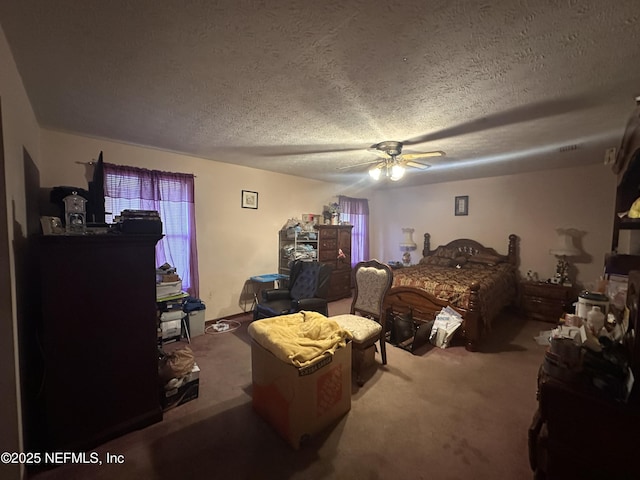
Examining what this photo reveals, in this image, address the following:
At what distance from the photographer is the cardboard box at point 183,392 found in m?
2.10

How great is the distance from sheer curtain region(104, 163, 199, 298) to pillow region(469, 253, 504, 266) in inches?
192

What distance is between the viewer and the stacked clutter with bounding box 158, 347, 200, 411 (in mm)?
2111

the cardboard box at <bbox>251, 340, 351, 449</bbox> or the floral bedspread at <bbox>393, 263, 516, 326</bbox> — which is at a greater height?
the floral bedspread at <bbox>393, 263, 516, 326</bbox>

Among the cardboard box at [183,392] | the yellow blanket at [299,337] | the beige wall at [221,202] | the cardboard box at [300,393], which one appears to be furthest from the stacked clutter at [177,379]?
the beige wall at [221,202]

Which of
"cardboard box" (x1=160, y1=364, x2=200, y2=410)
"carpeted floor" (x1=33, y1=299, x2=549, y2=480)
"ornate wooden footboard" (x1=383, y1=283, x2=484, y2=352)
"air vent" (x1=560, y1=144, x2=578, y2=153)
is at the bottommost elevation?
"carpeted floor" (x1=33, y1=299, x2=549, y2=480)

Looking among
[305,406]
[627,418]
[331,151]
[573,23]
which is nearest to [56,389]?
[305,406]

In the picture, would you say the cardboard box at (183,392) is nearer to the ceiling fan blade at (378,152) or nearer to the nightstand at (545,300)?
the ceiling fan blade at (378,152)

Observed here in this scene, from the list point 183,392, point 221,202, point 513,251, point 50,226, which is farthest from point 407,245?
point 50,226

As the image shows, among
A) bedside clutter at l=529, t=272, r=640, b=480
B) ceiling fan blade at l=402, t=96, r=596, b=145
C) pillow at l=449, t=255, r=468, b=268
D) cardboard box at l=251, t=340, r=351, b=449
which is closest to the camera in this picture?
bedside clutter at l=529, t=272, r=640, b=480

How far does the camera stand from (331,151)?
132 inches

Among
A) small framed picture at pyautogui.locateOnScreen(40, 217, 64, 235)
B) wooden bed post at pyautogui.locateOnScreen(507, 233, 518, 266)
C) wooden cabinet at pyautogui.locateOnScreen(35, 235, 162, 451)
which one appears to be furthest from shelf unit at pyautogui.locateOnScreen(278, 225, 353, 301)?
small framed picture at pyautogui.locateOnScreen(40, 217, 64, 235)

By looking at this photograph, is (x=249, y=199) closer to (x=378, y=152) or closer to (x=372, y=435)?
(x=378, y=152)

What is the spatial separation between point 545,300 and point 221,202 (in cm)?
530

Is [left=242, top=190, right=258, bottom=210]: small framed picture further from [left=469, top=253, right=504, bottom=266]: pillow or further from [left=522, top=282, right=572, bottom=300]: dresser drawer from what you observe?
[left=522, top=282, right=572, bottom=300]: dresser drawer
